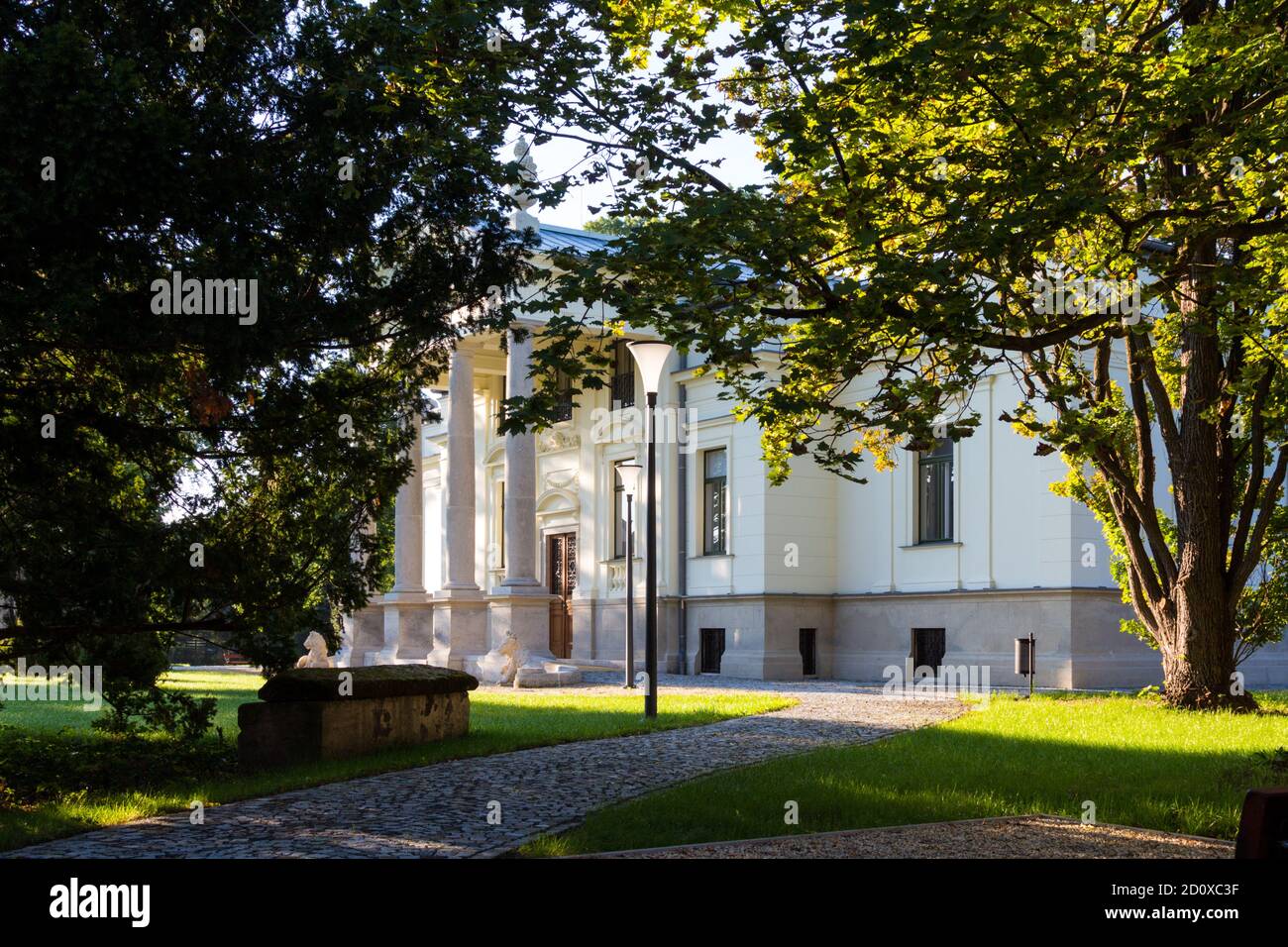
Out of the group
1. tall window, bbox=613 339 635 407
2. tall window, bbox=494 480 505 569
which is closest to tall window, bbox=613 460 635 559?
tall window, bbox=613 339 635 407

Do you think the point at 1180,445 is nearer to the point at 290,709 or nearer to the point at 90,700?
the point at 290,709

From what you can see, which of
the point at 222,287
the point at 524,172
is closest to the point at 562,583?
the point at 524,172

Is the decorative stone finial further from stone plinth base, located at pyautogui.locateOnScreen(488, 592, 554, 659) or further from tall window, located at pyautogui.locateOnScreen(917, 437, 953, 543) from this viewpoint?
stone plinth base, located at pyautogui.locateOnScreen(488, 592, 554, 659)

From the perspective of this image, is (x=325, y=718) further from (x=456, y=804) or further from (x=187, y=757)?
(x=456, y=804)

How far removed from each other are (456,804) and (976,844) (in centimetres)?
386

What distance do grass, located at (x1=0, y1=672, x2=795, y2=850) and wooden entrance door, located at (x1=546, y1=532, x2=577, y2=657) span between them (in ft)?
50.2

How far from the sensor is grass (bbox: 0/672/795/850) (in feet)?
33.4

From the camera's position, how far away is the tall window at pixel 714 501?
3228cm

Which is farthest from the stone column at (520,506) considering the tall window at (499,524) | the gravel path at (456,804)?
the gravel path at (456,804)

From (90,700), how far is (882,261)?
60.7 ft

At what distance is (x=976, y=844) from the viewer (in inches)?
321

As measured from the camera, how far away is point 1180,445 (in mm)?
16688

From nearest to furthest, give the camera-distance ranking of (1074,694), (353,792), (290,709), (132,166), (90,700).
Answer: (132,166) < (353,792) < (290,709) < (1074,694) < (90,700)
